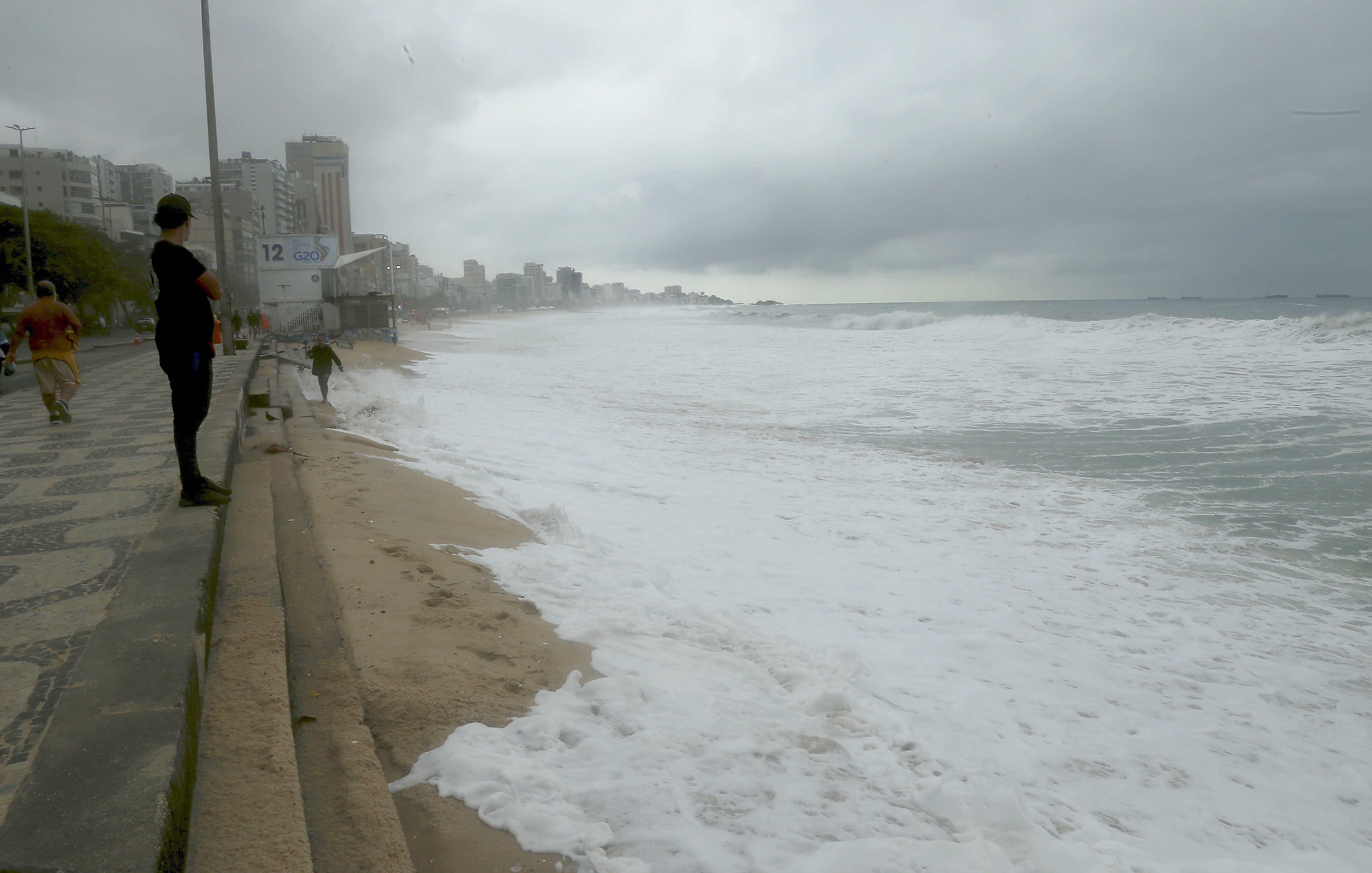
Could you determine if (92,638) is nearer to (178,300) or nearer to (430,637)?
(430,637)

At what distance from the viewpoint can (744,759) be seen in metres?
3.02

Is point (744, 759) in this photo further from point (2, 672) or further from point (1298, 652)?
point (1298, 652)

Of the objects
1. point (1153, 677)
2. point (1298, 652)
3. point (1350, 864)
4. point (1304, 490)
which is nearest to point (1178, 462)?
point (1304, 490)

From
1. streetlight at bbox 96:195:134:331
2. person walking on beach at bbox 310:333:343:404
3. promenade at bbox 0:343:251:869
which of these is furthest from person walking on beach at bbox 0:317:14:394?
streetlight at bbox 96:195:134:331

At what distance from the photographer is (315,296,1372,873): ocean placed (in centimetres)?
277

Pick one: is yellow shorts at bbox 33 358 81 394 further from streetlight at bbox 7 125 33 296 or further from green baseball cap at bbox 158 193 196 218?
streetlight at bbox 7 125 33 296

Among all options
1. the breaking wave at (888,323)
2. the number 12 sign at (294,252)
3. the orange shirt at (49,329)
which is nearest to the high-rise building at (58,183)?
the number 12 sign at (294,252)

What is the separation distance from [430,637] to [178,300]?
218 cm

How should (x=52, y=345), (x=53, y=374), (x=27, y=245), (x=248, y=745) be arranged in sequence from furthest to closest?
(x=27, y=245)
(x=52, y=345)
(x=53, y=374)
(x=248, y=745)

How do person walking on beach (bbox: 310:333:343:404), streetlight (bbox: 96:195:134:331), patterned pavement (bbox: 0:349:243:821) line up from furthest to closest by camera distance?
streetlight (bbox: 96:195:134:331) → person walking on beach (bbox: 310:333:343:404) → patterned pavement (bbox: 0:349:243:821)

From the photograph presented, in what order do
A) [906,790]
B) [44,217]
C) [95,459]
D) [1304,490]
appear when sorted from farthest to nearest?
[44,217]
[1304,490]
[95,459]
[906,790]

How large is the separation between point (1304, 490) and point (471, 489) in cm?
900

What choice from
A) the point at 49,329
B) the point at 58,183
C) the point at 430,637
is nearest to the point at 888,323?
the point at 49,329

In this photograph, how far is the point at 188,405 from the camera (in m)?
4.03
